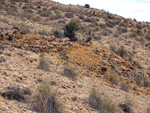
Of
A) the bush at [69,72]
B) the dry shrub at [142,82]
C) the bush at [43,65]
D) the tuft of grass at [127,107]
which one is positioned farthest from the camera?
the dry shrub at [142,82]

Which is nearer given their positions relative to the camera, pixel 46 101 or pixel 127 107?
pixel 46 101

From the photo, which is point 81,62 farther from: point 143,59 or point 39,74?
point 143,59

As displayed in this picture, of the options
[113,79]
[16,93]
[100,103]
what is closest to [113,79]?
[113,79]

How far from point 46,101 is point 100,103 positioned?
2.03 meters

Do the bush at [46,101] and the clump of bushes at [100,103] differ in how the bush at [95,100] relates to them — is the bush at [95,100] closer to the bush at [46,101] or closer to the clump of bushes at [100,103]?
the clump of bushes at [100,103]

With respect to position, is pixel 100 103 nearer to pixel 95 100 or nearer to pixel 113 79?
pixel 95 100

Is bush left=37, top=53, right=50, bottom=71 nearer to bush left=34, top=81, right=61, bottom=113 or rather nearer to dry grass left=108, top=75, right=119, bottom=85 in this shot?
bush left=34, top=81, right=61, bottom=113

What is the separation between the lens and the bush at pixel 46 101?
13.9 feet

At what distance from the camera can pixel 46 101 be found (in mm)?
4305

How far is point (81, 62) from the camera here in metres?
8.58

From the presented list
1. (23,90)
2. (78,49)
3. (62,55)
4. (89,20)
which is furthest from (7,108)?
(89,20)

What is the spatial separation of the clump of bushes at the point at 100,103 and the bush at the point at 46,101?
4.56 ft

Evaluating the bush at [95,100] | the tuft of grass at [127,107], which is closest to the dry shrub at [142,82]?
the tuft of grass at [127,107]

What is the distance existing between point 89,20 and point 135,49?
33.6 ft
